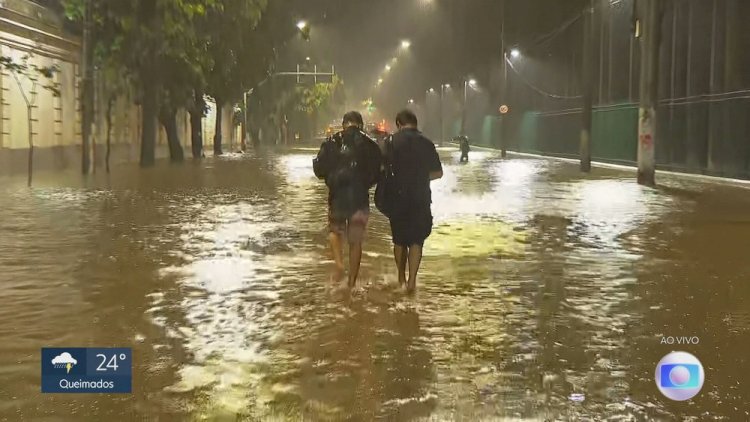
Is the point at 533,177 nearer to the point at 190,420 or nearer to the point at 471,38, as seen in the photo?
the point at 190,420

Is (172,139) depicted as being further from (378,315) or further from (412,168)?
(378,315)

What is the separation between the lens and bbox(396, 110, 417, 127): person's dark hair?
8.45m

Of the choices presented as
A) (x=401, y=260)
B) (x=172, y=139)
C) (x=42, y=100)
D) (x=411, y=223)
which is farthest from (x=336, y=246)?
(x=172, y=139)

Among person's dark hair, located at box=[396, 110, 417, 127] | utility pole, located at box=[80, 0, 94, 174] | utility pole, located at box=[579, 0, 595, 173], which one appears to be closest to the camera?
person's dark hair, located at box=[396, 110, 417, 127]

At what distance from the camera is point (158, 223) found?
47.9ft

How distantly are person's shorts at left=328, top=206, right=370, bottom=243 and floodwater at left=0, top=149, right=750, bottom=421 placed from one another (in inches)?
20.1

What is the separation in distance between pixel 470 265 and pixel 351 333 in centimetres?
372

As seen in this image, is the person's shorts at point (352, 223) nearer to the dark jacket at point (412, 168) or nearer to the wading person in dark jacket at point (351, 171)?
the wading person in dark jacket at point (351, 171)
